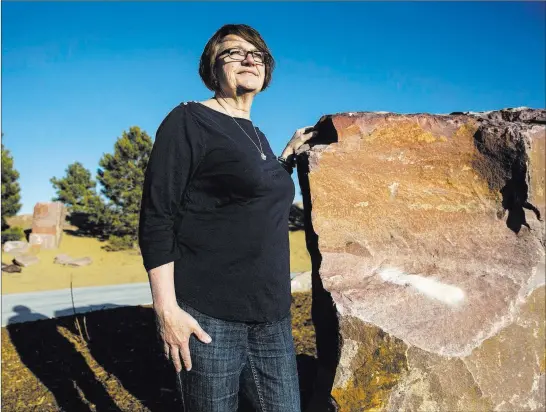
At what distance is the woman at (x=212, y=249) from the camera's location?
1.56 m

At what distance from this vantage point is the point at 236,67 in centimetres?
182

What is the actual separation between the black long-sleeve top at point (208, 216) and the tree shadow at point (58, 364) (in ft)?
7.17

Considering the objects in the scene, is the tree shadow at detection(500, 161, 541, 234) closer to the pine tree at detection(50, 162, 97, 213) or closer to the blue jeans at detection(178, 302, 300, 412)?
the blue jeans at detection(178, 302, 300, 412)

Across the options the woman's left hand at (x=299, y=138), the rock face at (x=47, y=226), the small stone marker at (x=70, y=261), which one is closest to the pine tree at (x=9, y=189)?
the rock face at (x=47, y=226)

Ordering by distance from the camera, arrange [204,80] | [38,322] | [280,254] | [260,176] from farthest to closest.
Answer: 1. [38,322]
2. [204,80]
3. [280,254]
4. [260,176]

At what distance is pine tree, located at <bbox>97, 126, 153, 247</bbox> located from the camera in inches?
646

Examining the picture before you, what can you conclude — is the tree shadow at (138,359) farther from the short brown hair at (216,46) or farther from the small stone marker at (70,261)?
the small stone marker at (70,261)

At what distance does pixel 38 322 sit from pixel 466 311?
4.76m

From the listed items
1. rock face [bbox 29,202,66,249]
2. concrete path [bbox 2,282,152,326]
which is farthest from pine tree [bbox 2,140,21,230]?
concrete path [bbox 2,282,152,326]

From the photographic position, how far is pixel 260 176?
5.45ft

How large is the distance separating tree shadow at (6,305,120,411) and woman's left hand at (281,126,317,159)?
83.8 inches

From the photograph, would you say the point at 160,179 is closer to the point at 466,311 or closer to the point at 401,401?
the point at 401,401

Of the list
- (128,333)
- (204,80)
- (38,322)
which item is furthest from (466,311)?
(38,322)

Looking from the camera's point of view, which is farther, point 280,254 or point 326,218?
point 326,218
